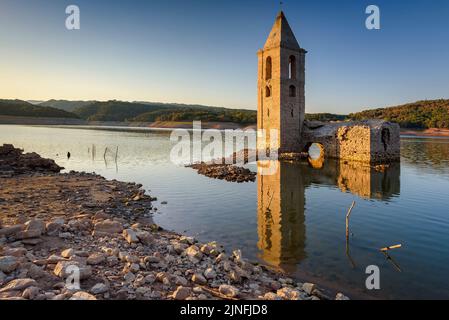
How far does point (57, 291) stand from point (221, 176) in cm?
1692

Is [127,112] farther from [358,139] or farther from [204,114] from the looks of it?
[358,139]

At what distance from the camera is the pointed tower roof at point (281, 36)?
30.7m

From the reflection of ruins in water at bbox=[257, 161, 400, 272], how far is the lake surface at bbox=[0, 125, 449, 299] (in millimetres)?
46

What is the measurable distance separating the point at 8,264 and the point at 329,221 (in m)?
10.6

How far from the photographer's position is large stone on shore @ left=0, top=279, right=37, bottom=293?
16.4 ft

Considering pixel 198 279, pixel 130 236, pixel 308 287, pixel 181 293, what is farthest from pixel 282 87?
pixel 181 293

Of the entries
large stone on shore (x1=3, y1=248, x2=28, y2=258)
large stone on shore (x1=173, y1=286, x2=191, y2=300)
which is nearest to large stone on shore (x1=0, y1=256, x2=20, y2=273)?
large stone on shore (x1=3, y1=248, x2=28, y2=258)

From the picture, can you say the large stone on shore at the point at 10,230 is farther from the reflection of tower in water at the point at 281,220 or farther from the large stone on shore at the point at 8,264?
the reflection of tower in water at the point at 281,220

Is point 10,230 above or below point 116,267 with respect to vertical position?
above

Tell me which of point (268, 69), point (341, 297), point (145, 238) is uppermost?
point (268, 69)

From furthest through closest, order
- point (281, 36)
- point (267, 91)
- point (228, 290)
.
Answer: point (267, 91), point (281, 36), point (228, 290)

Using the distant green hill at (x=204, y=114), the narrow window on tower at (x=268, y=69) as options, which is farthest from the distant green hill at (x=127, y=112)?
the narrow window on tower at (x=268, y=69)

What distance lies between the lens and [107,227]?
345 inches
